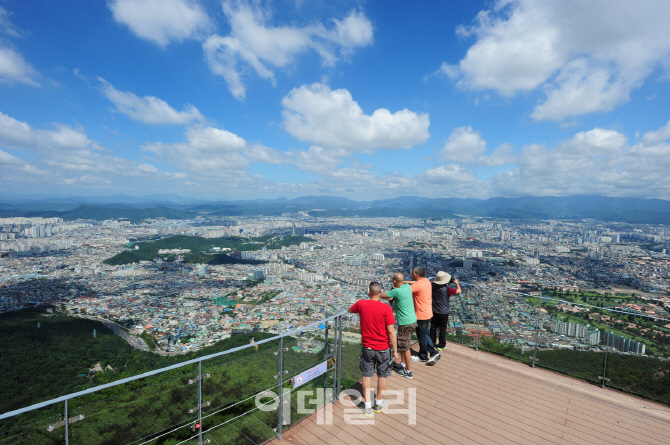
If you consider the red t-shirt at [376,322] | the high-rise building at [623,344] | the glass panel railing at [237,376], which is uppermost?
the red t-shirt at [376,322]

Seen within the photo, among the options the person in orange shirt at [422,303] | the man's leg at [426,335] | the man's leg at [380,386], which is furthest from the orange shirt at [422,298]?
the man's leg at [380,386]

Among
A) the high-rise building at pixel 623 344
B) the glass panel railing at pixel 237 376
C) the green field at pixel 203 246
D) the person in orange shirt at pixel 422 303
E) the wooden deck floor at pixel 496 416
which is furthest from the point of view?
the green field at pixel 203 246

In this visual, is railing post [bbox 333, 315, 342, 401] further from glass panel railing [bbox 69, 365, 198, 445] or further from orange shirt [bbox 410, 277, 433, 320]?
glass panel railing [bbox 69, 365, 198, 445]

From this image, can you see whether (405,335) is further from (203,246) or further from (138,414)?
(203,246)

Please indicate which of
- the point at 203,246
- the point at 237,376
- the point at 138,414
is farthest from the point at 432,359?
the point at 203,246

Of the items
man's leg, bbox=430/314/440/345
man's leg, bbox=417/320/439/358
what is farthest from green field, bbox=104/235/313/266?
man's leg, bbox=417/320/439/358

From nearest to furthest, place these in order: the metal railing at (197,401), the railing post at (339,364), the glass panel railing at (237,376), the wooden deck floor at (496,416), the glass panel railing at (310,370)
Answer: the metal railing at (197,401)
the glass panel railing at (237,376)
the wooden deck floor at (496,416)
the glass panel railing at (310,370)
the railing post at (339,364)

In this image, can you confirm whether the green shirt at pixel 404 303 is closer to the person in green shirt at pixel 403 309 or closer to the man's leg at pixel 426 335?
the person in green shirt at pixel 403 309
